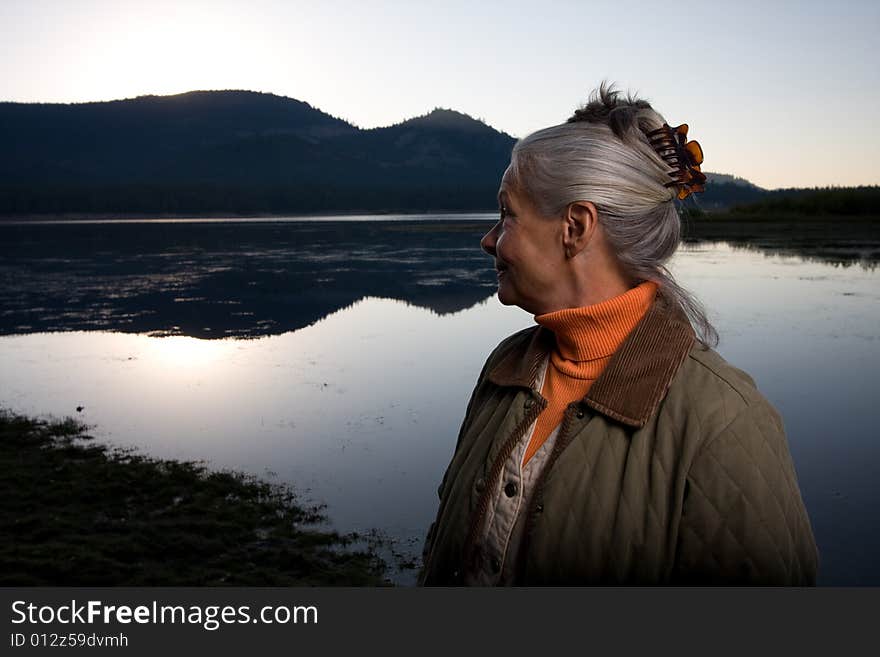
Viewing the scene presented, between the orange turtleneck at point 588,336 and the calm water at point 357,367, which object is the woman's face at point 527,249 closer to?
the orange turtleneck at point 588,336

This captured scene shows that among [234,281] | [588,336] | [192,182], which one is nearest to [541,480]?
[588,336]

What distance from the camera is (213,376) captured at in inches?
463

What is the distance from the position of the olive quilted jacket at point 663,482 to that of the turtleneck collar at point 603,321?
0.05m

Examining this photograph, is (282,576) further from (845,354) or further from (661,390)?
(845,354)

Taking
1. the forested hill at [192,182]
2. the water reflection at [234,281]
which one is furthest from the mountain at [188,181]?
the water reflection at [234,281]

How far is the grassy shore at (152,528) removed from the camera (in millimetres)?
5074

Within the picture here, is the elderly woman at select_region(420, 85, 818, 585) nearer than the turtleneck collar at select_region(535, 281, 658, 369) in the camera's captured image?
Yes

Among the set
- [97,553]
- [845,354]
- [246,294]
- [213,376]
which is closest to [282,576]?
[97,553]

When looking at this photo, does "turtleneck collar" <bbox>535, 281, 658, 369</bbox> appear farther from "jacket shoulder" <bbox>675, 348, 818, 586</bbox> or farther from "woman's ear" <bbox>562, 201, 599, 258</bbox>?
"jacket shoulder" <bbox>675, 348, 818, 586</bbox>

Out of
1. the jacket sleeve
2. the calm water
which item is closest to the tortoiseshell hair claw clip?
the jacket sleeve

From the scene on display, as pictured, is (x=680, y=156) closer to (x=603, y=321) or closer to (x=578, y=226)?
(x=578, y=226)

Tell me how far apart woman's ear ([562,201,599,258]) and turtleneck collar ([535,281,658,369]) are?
15cm

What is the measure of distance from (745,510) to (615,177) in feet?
2.63

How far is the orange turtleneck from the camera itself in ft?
6.03
